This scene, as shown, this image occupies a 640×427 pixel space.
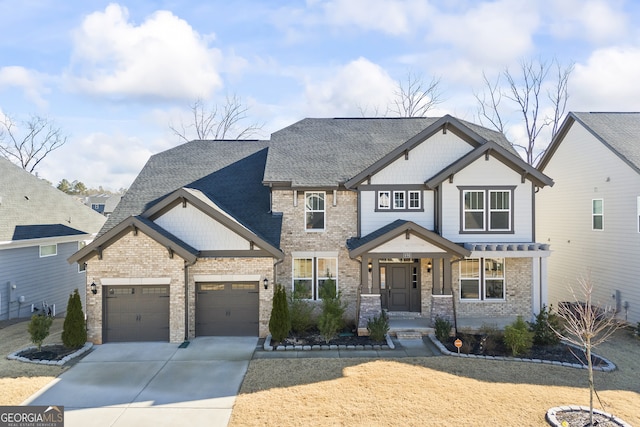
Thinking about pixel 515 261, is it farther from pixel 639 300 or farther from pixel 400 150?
pixel 400 150

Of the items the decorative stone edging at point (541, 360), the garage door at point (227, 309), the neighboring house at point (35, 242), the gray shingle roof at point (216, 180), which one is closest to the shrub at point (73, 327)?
the gray shingle roof at point (216, 180)

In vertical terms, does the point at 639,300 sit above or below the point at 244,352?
above

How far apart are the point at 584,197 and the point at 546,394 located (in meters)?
12.5

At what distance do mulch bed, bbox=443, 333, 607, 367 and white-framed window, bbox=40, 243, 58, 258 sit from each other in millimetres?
18405

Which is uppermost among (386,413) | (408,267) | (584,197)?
(584,197)

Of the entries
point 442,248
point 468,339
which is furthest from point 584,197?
point 468,339

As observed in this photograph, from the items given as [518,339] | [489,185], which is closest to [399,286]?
[518,339]

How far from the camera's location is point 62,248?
1972cm

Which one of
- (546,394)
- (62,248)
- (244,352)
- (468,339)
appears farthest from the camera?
(62,248)

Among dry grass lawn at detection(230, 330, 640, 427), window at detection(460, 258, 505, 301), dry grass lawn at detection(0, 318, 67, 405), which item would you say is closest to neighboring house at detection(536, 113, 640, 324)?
window at detection(460, 258, 505, 301)

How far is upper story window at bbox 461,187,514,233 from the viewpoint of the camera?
1531cm

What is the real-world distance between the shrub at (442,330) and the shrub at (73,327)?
457 inches

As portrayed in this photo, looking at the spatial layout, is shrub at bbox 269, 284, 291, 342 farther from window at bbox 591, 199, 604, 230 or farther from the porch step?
window at bbox 591, 199, 604, 230

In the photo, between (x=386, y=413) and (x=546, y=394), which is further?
(x=546, y=394)
